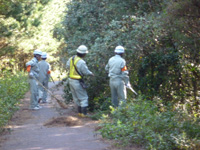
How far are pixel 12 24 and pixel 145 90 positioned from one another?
13.2 m

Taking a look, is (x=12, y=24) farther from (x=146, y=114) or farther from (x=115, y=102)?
(x=146, y=114)

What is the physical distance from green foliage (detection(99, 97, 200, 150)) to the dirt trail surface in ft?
1.33

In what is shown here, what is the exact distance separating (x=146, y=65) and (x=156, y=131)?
4.81m

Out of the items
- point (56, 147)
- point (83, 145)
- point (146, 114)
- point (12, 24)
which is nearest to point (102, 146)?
point (83, 145)

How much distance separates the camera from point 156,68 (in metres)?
12.9

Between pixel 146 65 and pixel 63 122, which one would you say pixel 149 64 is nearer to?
pixel 146 65

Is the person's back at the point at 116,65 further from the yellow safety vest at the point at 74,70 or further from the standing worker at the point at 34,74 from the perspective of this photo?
the standing worker at the point at 34,74

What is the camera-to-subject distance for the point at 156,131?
27.2 ft

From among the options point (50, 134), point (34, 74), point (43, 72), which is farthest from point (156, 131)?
point (43, 72)

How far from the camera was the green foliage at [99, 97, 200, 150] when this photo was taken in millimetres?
7145

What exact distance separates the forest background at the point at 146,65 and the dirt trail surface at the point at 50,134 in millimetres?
424

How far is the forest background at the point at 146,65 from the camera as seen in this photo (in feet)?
27.4

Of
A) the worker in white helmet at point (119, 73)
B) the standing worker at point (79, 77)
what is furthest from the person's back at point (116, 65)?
the standing worker at point (79, 77)

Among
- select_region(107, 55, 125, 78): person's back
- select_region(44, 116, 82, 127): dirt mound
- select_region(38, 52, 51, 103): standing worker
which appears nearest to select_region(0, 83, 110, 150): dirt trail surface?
select_region(44, 116, 82, 127): dirt mound
